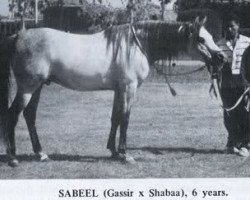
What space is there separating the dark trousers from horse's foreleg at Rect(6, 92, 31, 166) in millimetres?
2108

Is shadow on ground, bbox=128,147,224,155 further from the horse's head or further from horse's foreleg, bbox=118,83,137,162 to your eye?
the horse's head

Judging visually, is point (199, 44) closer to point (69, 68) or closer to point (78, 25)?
point (69, 68)

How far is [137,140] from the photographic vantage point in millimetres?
5832

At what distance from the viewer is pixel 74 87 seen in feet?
15.6

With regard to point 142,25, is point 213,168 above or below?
below

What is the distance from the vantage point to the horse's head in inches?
Result: 183

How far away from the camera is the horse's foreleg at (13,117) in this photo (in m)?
4.56

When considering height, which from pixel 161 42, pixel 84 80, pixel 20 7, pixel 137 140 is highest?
pixel 20 7

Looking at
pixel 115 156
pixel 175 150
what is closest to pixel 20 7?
pixel 115 156

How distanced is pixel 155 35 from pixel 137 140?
5.16 feet

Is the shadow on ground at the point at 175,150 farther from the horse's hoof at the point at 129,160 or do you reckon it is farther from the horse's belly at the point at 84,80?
the horse's belly at the point at 84,80

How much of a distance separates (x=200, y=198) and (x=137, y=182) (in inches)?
22.3

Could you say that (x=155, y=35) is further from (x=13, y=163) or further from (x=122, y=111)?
(x=13, y=163)

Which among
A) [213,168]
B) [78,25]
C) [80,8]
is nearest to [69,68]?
[213,168]
